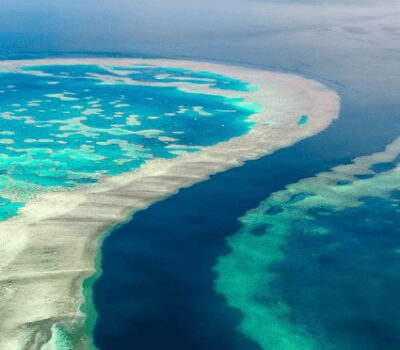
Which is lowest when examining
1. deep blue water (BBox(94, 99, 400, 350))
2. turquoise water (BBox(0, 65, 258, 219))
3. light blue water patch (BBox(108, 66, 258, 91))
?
deep blue water (BBox(94, 99, 400, 350))

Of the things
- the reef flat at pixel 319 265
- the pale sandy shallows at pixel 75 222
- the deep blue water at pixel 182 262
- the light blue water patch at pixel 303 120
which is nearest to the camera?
the deep blue water at pixel 182 262

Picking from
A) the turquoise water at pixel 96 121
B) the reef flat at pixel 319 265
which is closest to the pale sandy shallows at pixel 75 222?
the turquoise water at pixel 96 121

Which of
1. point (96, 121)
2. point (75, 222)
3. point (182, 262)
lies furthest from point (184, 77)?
point (182, 262)

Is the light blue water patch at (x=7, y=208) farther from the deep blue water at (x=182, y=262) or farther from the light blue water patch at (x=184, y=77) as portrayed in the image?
the light blue water patch at (x=184, y=77)

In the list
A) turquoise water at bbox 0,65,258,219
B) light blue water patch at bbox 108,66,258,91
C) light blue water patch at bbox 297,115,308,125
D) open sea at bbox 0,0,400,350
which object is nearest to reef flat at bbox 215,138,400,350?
open sea at bbox 0,0,400,350

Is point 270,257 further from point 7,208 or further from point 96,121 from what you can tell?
point 96,121

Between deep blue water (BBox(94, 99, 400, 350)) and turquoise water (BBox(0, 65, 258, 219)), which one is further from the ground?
turquoise water (BBox(0, 65, 258, 219))

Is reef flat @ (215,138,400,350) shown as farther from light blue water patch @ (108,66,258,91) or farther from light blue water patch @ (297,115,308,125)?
light blue water patch @ (108,66,258,91)
